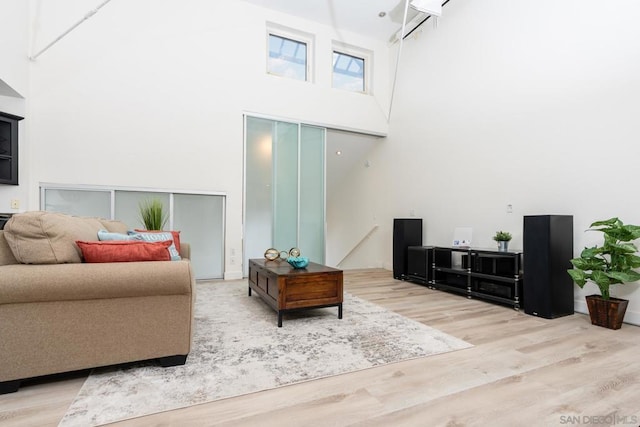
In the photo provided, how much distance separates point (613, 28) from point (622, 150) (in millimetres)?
1300

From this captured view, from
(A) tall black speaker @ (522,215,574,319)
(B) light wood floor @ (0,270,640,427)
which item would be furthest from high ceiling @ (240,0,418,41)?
(B) light wood floor @ (0,270,640,427)

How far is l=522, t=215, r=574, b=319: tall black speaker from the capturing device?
3336 millimetres

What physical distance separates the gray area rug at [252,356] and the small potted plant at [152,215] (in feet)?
5.38

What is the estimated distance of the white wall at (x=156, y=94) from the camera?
14.4 ft

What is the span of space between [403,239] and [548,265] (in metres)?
2.38

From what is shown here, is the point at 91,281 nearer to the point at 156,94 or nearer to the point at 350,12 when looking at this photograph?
the point at 156,94

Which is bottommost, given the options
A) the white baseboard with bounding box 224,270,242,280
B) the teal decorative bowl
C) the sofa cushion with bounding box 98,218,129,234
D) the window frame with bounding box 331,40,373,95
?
the white baseboard with bounding box 224,270,242,280

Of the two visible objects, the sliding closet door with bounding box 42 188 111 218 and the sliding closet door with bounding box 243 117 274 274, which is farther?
A: the sliding closet door with bounding box 243 117 274 274

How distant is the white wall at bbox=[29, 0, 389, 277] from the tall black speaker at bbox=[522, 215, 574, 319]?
4.08 m

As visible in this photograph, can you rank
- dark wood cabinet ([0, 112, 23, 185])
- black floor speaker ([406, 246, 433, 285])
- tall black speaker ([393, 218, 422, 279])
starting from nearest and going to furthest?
dark wood cabinet ([0, 112, 23, 185]) → black floor speaker ([406, 246, 433, 285]) → tall black speaker ([393, 218, 422, 279])

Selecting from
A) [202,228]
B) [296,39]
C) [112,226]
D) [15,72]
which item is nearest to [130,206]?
[202,228]

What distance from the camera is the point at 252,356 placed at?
234cm

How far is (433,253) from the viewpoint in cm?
493

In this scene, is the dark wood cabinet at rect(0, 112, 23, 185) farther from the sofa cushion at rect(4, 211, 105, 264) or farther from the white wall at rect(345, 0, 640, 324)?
the white wall at rect(345, 0, 640, 324)
